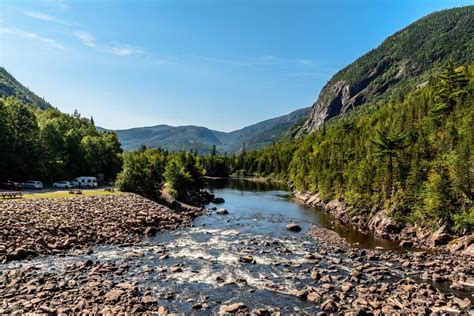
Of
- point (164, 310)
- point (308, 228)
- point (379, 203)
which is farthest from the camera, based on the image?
point (379, 203)

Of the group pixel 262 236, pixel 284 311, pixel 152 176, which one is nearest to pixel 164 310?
pixel 284 311

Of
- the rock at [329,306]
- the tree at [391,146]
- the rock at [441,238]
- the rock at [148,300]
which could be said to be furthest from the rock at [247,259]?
the tree at [391,146]

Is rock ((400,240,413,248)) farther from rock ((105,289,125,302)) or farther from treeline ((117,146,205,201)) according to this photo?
treeline ((117,146,205,201))

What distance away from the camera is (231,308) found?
2592cm

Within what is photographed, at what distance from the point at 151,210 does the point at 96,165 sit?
57535mm

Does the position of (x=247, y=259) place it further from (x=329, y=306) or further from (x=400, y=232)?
(x=400, y=232)

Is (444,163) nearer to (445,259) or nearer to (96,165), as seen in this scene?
(445,259)

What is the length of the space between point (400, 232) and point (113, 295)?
150 ft

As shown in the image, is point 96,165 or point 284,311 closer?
point 284,311

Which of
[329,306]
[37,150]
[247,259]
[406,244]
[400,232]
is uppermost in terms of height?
[37,150]

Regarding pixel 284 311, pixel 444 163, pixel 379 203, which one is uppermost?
pixel 444 163

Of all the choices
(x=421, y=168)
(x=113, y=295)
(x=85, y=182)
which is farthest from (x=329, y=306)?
(x=85, y=182)

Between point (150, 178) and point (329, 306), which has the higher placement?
point (150, 178)

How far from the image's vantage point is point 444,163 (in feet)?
181
